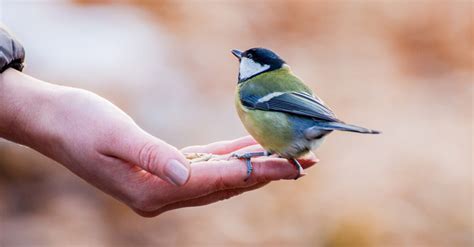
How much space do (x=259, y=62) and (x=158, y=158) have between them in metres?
0.92

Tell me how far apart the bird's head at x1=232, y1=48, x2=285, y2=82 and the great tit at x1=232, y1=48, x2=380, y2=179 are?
60 mm

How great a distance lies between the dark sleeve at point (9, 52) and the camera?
233cm

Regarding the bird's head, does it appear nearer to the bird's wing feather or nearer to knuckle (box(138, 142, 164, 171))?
the bird's wing feather

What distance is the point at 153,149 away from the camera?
190cm

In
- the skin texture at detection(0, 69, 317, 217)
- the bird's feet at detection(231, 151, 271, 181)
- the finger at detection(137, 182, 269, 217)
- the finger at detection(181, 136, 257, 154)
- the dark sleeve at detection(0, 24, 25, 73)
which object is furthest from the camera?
the finger at detection(181, 136, 257, 154)

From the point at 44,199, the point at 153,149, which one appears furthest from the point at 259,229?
the point at 153,149

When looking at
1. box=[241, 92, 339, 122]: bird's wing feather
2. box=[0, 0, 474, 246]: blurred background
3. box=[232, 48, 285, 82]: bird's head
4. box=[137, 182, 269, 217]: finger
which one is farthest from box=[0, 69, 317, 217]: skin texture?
box=[0, 0, 474, 246]: blurred background

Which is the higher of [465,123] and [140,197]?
[140,197]

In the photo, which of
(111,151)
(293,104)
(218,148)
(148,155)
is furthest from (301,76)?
(148,155)

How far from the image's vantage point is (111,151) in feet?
6.69

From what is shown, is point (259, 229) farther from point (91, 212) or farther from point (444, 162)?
point (444, 162)

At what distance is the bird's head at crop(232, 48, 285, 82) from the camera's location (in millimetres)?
2688

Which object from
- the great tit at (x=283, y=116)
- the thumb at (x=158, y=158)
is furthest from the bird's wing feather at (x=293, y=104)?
the thumb at (x=158, y=158)

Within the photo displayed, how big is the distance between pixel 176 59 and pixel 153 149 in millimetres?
3119
